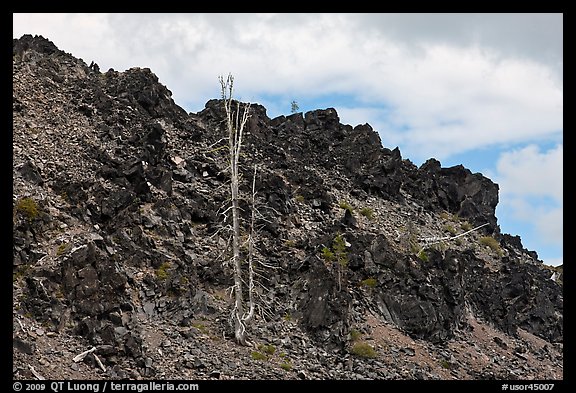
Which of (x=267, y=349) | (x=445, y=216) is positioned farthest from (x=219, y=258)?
(x=445, y=216)

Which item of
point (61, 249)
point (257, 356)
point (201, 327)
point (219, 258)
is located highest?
point (219, 258)

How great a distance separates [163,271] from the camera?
25391mm

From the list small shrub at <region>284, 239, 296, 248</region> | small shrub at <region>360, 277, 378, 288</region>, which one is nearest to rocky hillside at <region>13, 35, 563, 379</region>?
small shrub at <region>360, 277, 378, 288</region>

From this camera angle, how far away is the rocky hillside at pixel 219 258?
815 inches

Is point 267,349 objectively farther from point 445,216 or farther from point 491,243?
point 491,243

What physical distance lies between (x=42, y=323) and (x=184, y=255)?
922 centimetres

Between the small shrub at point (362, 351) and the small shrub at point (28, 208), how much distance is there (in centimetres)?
1516

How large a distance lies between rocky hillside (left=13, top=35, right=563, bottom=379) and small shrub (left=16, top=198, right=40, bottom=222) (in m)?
0.06

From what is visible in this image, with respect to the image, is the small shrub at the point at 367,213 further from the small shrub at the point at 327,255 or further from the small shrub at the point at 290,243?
the small shrub at the point at 327,255

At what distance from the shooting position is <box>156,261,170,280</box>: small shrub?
25031mm

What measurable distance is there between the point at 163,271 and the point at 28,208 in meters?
6.36
